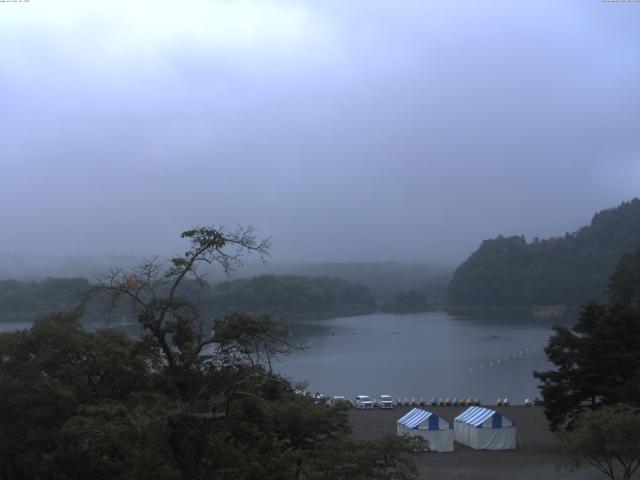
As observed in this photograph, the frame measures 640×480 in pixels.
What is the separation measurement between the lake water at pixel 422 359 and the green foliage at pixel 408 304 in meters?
14.7

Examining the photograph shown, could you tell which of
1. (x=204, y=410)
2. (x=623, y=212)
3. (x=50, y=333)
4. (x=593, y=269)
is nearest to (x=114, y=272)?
(x=204, y=410)

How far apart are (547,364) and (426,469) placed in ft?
74.9

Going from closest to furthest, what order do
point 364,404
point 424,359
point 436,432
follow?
point 436,432 < point 364,404 < point 424,359

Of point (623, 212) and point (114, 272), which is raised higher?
point (623, 212)

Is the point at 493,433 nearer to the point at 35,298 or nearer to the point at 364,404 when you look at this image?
the point at 364,404

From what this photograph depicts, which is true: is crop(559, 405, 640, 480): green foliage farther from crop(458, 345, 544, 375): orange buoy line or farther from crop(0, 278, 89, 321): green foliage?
crop(0, 278, 89, 321): green foliage

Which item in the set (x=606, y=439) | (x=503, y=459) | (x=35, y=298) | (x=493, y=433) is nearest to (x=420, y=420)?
(x=493, y=433)

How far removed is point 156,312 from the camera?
5977 mm

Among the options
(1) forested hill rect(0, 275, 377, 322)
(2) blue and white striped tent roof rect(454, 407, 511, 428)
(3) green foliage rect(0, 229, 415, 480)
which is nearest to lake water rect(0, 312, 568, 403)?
(1) forested hill rect(0, 275, 377, 322)

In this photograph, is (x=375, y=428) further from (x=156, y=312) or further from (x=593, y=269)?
(x=593, y=269)

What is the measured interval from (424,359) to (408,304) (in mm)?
37973

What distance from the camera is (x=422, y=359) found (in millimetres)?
37750

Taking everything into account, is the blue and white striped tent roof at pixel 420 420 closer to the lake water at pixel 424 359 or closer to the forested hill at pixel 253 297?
the lake water at pixel 424 359

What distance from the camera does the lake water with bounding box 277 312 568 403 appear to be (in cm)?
2884
